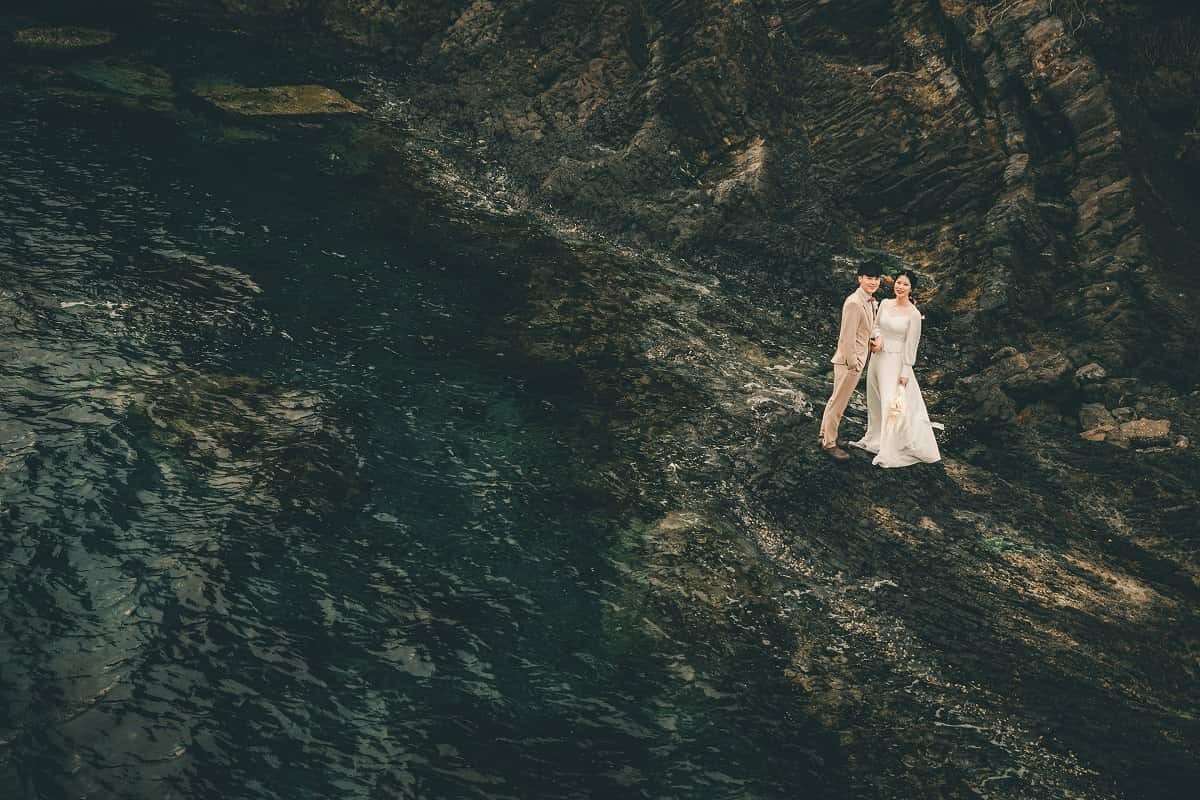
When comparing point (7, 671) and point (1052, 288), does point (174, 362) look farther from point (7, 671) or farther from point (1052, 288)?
point (1052, 288)

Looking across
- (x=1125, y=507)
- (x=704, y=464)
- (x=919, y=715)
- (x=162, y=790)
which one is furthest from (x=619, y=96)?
(x=162, y=790)

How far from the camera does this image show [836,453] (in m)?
14.1

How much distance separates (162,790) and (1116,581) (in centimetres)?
1153

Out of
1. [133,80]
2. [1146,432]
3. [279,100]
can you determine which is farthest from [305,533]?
[133,80]

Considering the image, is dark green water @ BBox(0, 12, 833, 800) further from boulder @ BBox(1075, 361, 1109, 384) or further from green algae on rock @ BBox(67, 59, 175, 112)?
boulder @ BBox(1075, 361, 1109, 384)

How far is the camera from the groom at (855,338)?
518 inches

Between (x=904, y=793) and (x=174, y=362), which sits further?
(x=174, y=362)

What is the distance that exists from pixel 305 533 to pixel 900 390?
8.46 m

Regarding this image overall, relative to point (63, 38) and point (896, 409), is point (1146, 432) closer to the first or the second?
point (896, 409)

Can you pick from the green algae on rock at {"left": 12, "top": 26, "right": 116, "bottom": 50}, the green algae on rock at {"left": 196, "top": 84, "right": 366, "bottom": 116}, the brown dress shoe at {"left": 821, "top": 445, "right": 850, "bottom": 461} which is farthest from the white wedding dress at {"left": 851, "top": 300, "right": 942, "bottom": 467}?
the green algae on rock at {"left": 12, "top": 26, "right": 116, "bottom": 50}

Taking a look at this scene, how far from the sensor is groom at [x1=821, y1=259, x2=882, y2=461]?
13156 millimetres

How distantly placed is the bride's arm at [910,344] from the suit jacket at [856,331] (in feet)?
1.53

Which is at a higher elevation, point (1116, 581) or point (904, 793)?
point (1116, 581)

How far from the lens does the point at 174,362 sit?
1397 centimetres
